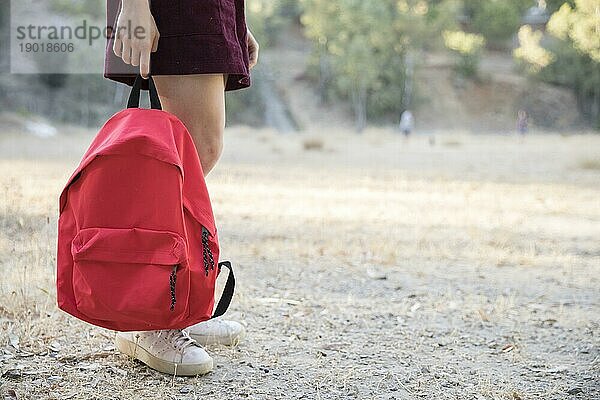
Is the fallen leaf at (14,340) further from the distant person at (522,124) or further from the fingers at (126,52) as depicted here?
the distant person at (522,124)

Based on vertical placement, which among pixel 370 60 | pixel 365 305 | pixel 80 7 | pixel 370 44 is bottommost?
pixel 365 305

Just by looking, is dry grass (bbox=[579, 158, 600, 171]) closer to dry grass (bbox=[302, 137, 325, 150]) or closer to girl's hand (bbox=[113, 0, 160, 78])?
dry grass (bbox=[302, 137, 325, 150])

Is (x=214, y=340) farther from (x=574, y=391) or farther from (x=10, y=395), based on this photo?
(x=574, y=391)

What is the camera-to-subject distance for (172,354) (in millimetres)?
2262

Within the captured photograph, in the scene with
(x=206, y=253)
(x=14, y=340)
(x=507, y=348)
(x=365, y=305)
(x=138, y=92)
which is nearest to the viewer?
(x=206, y=253)

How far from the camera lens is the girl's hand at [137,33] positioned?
2010 mm

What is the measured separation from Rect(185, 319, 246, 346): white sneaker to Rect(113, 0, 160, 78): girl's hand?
971mm

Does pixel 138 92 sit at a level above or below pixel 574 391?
above

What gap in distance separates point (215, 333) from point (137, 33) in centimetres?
111

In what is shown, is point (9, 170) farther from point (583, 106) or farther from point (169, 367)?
point (583, 106)

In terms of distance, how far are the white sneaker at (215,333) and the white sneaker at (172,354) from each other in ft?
0.92

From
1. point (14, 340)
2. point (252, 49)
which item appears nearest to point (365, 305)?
point (252, 49)

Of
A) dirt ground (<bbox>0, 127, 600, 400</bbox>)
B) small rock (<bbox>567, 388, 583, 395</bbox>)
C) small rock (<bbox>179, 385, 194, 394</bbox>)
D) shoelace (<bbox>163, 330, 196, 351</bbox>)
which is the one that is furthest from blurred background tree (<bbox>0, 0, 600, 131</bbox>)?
small rock (<bbox>179, 385, 194, 394</bbox>)

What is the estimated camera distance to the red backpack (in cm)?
188
